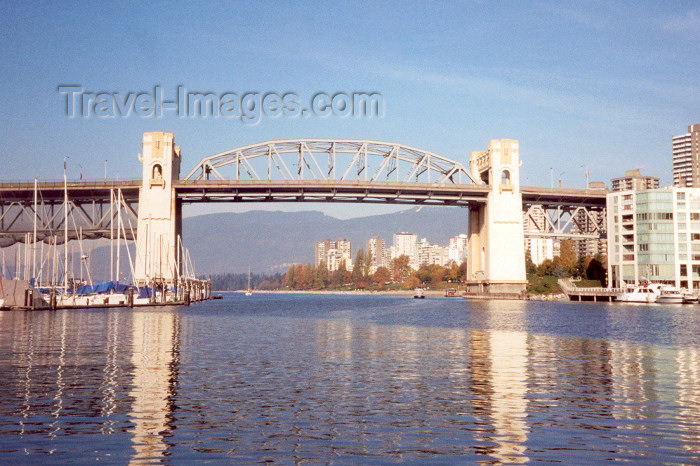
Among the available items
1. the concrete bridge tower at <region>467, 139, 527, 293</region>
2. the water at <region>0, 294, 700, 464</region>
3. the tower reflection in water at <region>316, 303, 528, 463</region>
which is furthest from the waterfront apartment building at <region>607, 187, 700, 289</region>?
the tower reflection in water at <region>316, 303, 528, 463</region>

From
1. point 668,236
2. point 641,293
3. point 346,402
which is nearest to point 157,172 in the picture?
point 641,293

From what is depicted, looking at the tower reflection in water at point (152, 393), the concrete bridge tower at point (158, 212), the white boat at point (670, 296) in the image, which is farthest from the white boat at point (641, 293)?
the tower reflection in water at point (152, 393)

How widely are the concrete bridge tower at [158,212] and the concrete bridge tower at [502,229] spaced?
46918 millimetres

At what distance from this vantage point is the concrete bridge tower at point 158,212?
358 ft

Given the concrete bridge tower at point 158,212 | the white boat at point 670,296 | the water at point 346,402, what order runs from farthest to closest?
1. the concrete bridge tower at point 158,212
2. the white boat at point 670,296
3. the water at point 346,402

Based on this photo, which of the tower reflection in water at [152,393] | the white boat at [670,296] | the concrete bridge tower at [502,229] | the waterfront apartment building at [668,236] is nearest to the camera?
the tower reflection in water at [152,393]

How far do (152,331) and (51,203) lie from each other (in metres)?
83.0

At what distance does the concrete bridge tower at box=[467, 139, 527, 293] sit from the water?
83725 mm

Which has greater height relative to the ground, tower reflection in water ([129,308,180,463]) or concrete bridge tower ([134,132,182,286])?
concrete bridge tower ([134,132,182,286])

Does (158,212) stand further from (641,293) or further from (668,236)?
(668,236)

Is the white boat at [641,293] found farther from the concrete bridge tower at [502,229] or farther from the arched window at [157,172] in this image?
the arched window at [157,172]

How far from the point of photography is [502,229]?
12162 centimetres

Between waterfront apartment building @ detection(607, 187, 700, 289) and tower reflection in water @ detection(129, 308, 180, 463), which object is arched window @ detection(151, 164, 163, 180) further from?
tower reflection in water @ detection(129, 308, 180, 463)

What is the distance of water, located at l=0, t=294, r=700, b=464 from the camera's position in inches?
555
